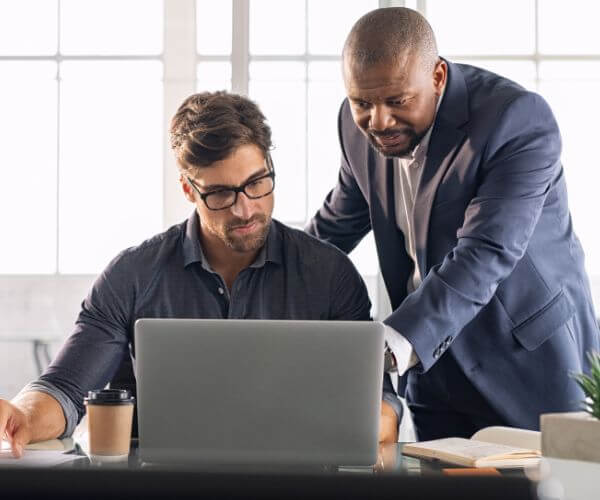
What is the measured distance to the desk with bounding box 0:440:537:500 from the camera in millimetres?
378

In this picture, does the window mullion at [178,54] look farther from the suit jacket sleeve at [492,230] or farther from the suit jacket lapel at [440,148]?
the suit jacket sleeve at [492,230]

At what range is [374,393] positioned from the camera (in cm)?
129

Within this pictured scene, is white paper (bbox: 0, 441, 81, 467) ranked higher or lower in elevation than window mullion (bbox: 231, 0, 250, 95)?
lower

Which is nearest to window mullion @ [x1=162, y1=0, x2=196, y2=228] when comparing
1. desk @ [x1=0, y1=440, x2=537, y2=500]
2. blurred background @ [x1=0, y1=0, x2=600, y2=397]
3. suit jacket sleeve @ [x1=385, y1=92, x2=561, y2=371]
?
blurred background @ [x1=0, y1=0, x2=600, y2=397]

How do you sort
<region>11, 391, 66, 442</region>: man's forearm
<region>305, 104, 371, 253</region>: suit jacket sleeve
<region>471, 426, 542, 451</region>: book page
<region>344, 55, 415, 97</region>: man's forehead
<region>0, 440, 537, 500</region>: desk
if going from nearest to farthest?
<region>0, 440, 537, 500</region>: desk < <region>471, 426, 542, 451</region>: book page < <region>11, 391, 66, 442</region>: man's forearm < <region>344, 55, 415, 97</region>: man's forehead < <region>305, 104, 371, 253</region>: suit jacket sleeve

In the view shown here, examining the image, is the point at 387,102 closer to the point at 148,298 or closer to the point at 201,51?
Result: the point at 148,298

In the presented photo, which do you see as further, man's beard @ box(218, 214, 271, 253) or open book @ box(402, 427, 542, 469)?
man's beard @ box(218, 214, 271, 253)

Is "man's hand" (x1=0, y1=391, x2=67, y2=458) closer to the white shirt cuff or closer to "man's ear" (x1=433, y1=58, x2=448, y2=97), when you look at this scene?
the white shirt cuff

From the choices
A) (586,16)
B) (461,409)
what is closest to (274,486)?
(461,409)

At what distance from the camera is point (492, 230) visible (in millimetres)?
1971

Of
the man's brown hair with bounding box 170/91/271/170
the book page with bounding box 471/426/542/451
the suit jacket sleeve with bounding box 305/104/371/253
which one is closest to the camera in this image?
the book page with bounding box 471/426/542/451

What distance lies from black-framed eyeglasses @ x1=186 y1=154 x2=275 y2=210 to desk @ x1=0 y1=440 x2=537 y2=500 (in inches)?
66.5

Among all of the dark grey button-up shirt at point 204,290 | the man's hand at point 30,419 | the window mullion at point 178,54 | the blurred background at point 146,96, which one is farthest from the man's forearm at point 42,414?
the window mullion at point 178,54

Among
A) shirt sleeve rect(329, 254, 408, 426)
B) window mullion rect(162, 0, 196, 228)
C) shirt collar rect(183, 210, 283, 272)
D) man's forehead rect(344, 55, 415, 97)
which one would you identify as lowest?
shirt sleeve rect(329, 254, 408, 426)
